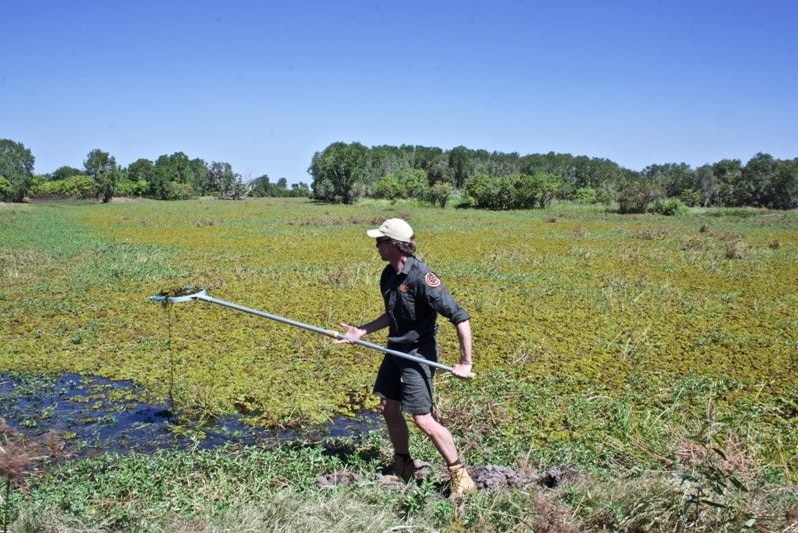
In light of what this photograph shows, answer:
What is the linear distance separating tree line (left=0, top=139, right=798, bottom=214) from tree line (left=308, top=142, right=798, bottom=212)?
0.10 m

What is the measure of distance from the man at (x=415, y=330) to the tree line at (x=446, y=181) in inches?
1570

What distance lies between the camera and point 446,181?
255 feet

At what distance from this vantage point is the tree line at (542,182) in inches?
1892

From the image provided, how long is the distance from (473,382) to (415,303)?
9.62ft

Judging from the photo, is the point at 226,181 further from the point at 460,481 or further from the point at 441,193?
the point at 460,481

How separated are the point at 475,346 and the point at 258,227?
64.2 ft

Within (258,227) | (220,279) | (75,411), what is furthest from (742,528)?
(258,227)

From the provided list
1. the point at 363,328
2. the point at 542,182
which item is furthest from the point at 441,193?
the point at 363,328

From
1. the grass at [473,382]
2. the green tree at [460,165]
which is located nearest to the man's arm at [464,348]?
the grass at [473,382]

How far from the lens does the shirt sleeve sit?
3.58m

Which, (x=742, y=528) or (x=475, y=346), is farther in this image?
(x=475, y=346)

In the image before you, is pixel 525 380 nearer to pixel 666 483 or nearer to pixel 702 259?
pixel 666 483

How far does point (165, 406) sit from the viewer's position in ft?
18.5

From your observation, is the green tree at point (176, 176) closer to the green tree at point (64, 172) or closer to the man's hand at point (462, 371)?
the green tree at point (64, 172)
